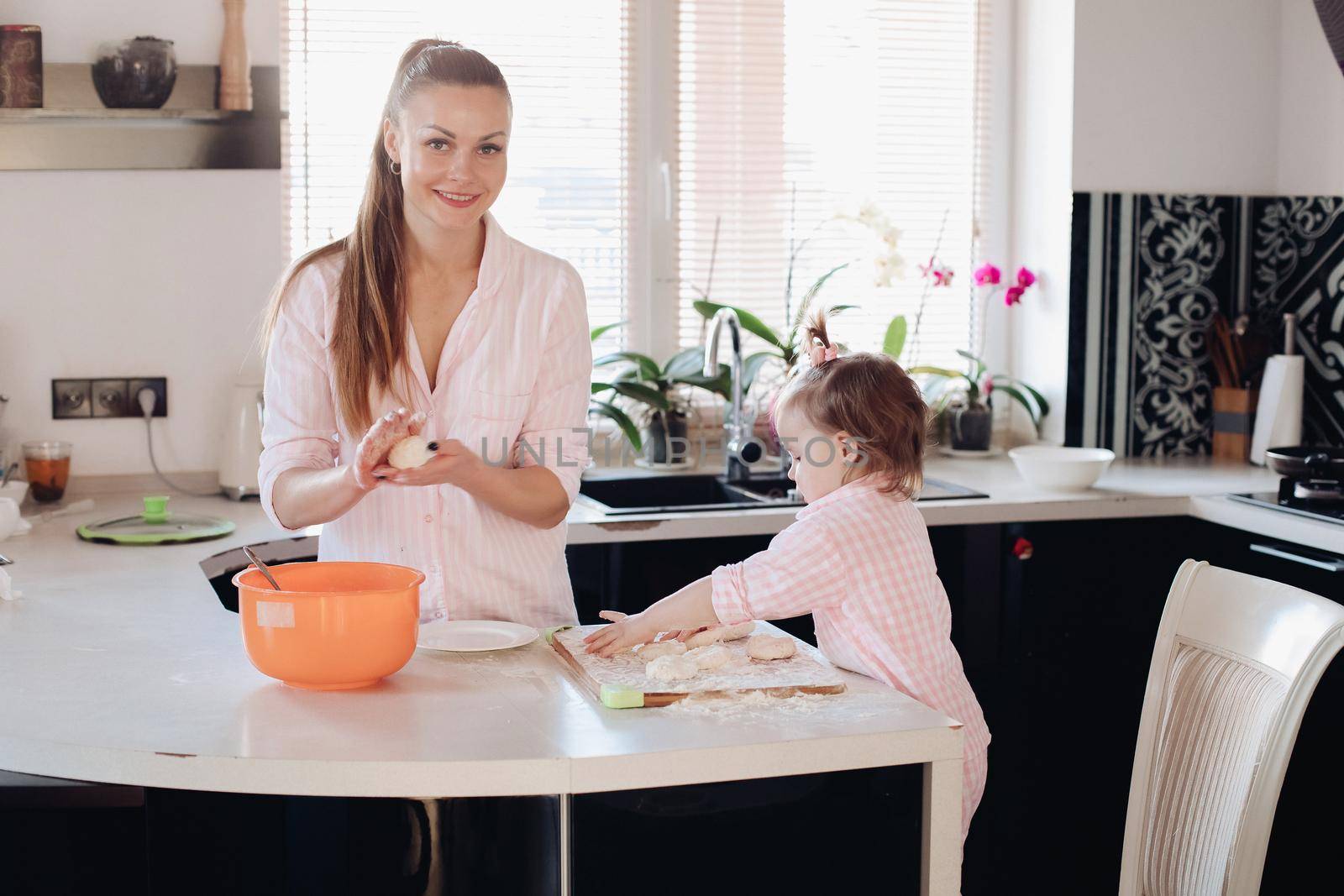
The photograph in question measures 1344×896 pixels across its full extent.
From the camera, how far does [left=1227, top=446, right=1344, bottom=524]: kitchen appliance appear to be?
8.59 ft

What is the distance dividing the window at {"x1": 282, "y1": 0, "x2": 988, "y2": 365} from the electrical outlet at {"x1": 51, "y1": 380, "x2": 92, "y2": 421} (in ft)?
1.78

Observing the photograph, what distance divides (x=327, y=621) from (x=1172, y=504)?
6.40 feet

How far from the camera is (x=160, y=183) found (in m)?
2.90

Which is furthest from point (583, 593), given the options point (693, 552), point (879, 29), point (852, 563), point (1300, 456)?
point (879, 29)

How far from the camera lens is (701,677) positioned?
60.0 inches

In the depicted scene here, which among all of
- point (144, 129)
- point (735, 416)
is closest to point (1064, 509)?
point (735, 416)

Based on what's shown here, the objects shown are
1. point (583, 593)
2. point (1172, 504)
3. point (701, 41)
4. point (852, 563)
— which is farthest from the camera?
point (701, 41)

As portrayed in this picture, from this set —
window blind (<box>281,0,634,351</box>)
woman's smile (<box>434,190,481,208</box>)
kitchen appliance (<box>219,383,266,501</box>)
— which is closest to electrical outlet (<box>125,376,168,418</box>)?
kitchen appliance (<box>219,383,266,501</box>)

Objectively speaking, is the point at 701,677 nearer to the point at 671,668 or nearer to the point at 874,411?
the point at 671,668

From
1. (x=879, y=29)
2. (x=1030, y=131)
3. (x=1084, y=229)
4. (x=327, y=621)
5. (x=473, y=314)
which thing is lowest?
(x=327, y=621)

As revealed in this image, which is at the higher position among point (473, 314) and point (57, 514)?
point (473, 314)

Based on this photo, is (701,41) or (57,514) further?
(701,41)

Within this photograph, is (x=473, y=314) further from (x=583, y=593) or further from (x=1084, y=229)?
(x=1084, y=229)

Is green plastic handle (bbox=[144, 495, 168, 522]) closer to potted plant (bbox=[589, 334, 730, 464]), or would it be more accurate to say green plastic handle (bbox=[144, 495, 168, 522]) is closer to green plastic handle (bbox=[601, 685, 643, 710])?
potted plant (bbox=[589, 334, 730, 464])
